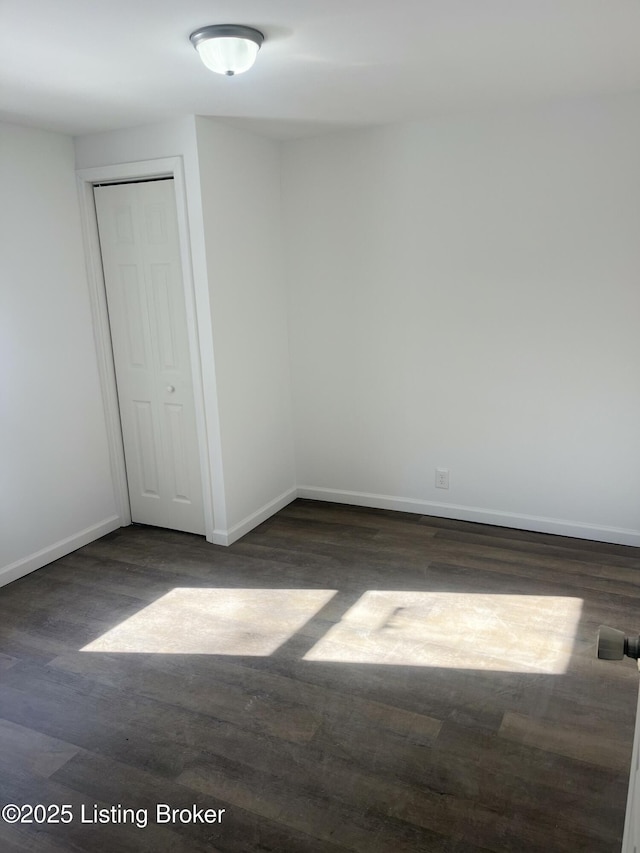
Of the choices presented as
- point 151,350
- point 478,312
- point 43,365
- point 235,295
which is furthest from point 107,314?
point 478,312

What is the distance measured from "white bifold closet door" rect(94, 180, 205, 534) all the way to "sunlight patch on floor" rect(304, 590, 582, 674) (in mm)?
1370

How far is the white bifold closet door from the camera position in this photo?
3.46 metres

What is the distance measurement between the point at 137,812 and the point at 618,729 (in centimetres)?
157

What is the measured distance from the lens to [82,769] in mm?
2043

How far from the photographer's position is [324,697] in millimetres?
2340

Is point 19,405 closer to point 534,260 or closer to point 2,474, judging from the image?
point 2,474

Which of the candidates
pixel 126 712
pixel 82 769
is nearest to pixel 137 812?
pixel 82 769

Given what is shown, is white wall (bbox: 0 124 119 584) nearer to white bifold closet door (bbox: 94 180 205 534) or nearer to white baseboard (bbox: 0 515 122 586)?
white baseboard (bbox: 0 515 122 586)

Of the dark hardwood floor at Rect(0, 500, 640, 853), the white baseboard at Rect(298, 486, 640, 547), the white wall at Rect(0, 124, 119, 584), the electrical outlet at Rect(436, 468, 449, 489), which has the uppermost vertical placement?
the white wall at Rect(0, 124, 119, 584)

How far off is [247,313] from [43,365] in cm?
115

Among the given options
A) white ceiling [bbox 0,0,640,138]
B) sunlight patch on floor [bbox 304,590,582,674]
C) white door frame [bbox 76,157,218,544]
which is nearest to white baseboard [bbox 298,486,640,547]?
sunlight patch on floor [bbox 304,590,582,674]

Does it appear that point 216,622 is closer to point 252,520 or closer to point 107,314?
point 252,520

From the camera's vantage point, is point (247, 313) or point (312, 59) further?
point (247, 313)

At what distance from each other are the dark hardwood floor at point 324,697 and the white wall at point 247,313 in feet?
1.89
